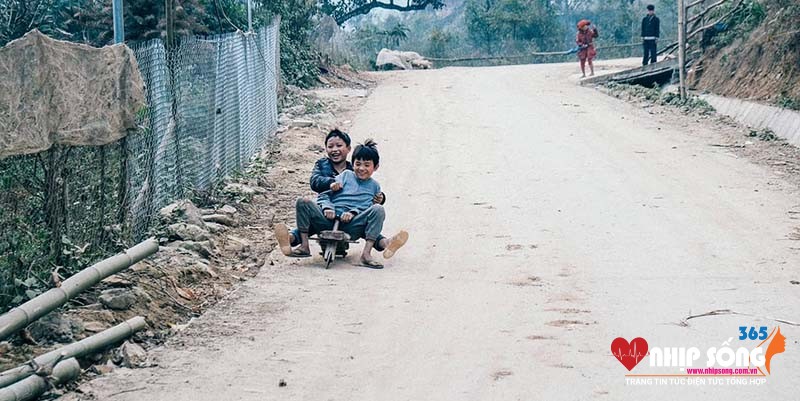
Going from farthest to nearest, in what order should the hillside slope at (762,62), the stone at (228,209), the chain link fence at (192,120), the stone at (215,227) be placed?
1. the hillside slope at (762,62)
2. the stone at (228,209)
3. the stone at (215,227)
4. the chain link fence at (192,120)

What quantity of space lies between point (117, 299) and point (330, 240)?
83.2 inches

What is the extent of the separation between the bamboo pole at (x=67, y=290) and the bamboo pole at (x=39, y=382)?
1.55 ft

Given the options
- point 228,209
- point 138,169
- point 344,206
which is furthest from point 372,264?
point 228,209

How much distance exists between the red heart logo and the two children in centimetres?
270

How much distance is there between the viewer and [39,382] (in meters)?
5.43

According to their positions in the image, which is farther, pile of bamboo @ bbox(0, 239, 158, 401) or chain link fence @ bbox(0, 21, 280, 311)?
chain link fence @ bbox(0, 21, 280, 311)

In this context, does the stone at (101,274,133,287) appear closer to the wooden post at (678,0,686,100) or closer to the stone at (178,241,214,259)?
the stone at (178,241,214,259)

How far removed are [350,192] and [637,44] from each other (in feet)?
114

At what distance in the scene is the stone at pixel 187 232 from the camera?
906cm

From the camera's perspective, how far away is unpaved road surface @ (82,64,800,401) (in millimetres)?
5766

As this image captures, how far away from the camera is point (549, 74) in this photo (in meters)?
29.8

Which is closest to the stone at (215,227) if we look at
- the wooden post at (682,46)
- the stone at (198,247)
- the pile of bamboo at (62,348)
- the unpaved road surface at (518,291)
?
the stone at (198,247)
